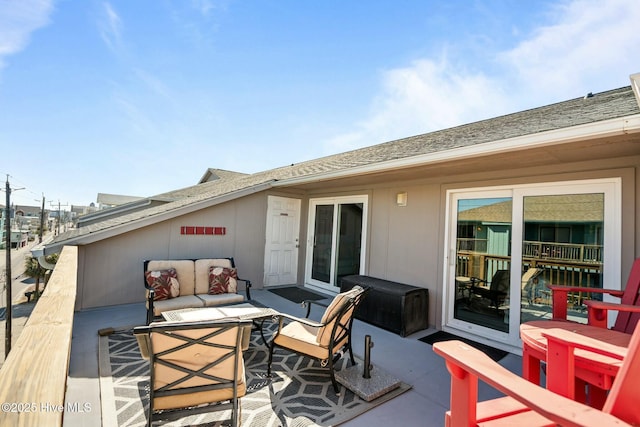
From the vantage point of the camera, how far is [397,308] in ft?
14.7

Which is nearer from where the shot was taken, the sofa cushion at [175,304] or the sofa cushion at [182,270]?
the sofa cushion at [175,304]

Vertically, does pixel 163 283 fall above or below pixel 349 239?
below

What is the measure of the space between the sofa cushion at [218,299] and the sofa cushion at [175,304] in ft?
0.29

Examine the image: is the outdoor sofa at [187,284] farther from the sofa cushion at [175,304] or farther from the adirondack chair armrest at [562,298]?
the adirondack chair armrest at [562,298]

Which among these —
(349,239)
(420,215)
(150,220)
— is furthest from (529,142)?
(150,220)

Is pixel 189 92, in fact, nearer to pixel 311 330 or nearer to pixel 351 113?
pixel 351 113

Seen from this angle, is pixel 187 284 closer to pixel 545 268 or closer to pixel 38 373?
pixel 38 373

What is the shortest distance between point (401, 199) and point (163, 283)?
4423mm

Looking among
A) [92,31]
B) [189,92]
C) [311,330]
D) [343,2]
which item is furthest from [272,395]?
[189,92]

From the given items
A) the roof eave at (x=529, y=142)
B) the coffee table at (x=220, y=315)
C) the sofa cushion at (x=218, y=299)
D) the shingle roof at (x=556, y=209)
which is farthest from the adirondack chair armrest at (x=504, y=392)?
the sofa cushion at (x=218, y=299)

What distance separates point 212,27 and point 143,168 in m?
19.1

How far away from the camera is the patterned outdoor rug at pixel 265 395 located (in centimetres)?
243

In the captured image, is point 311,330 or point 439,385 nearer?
point 439,385

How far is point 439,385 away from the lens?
3.04m
